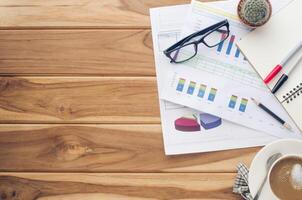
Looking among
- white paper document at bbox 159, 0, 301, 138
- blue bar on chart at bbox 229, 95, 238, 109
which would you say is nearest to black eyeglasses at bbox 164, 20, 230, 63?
white paper document at bbox 159, 0, 301, 138

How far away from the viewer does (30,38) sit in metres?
0.98

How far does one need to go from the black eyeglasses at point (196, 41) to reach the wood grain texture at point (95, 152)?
0.15m

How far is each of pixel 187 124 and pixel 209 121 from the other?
4 centimetres

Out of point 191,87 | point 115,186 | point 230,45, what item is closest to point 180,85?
point 191,87

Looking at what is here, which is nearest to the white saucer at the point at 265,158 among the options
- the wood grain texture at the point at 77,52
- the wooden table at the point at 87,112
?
the wooden table at the point at 87,112

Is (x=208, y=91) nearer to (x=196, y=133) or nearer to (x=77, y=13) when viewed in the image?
(x=196, y=133)

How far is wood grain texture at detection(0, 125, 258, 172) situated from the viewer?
930mm

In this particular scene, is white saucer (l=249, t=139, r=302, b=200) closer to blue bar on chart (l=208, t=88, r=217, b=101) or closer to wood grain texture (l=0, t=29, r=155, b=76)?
blue bar on chart (l=208, t=88, r=217, b=101)

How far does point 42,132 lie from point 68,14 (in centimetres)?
25

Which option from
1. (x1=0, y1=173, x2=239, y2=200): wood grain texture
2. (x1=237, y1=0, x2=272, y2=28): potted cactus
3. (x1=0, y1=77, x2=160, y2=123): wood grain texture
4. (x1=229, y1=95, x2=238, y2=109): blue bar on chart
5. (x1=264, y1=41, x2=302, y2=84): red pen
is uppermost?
(x1=237, y1=0, x2=272, y2=28): potted cactus

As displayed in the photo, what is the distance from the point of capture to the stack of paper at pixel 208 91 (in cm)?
93

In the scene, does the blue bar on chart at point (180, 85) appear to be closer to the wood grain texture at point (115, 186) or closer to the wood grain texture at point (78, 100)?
the wood grain texture at point (78, 100)

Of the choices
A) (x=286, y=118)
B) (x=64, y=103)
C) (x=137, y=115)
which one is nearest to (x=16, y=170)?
(x=64, y=103)

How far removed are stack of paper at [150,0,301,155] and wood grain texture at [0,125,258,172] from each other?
23 millimetres
